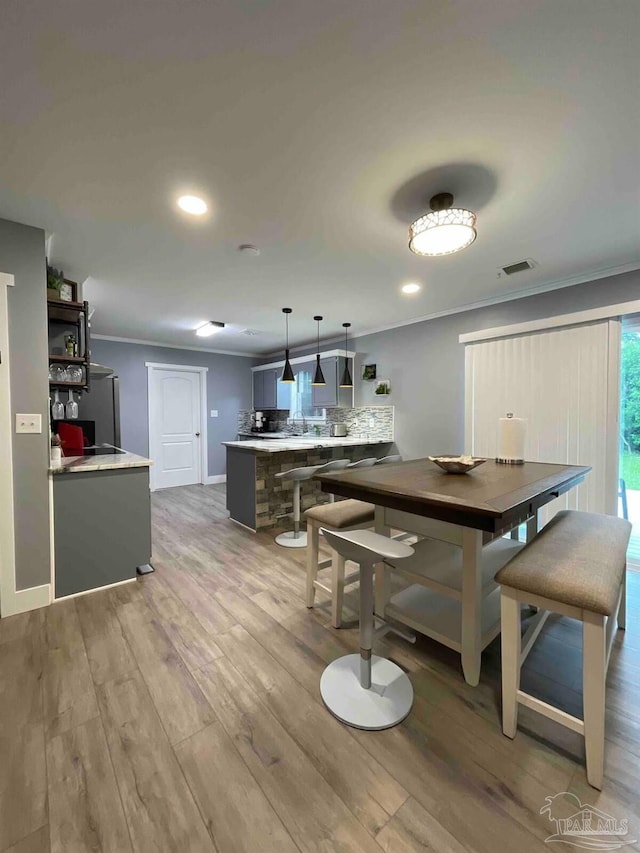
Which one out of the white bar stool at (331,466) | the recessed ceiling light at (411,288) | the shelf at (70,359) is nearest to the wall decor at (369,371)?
the recessed ceiling light at (411,288)

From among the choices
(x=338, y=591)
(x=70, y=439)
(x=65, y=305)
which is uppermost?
(x=65, y=305)

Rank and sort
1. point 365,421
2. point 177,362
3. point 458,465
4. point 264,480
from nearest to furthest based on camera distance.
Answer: point 458,465 < point 264,480 < point 365,421 < point 177,362

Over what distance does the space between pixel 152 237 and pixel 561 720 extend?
10.7ft

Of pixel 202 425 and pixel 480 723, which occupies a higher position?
pixel 202 425

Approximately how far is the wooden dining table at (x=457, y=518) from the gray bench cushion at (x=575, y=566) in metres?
0.15

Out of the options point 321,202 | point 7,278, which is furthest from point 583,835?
point 7,278

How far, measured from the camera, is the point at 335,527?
6.60 feet

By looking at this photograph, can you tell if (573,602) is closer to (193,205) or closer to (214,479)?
(193,205)

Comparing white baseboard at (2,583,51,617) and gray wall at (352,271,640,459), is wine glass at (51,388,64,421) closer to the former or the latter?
white baseboard at (2,583,51,617)

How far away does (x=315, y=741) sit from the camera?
1.32m

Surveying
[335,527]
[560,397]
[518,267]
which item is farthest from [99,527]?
[560,397]

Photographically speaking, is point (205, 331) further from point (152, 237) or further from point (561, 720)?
point (561, 720)

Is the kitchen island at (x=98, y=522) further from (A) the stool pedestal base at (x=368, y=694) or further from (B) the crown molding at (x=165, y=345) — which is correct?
(B) the crown molding at (x=165, y=345)

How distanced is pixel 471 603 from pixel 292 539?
6.98ft
